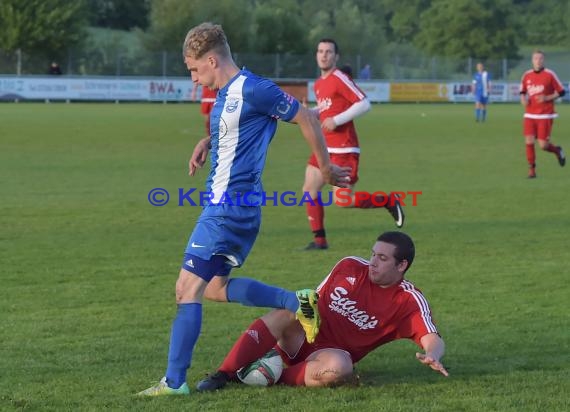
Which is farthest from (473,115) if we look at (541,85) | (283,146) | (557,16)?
(557,16)

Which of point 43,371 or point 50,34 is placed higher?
point 50,34

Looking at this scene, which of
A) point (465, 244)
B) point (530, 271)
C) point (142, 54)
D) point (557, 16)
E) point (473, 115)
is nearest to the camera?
point (530, 271)

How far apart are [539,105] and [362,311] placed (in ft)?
45.0

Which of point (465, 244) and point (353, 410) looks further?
point (465, 244)

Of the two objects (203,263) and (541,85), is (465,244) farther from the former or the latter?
(541,85)

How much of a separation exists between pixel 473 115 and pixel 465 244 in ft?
105

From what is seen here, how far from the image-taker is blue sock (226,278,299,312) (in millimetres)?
5617

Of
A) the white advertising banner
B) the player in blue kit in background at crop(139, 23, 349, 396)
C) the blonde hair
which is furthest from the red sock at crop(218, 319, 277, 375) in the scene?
the white advertising banner

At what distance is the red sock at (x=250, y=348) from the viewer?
5641 mm

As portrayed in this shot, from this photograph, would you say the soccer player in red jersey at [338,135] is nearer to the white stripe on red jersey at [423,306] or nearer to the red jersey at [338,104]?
the red jersey at [338,104]

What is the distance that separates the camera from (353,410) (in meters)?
5.16

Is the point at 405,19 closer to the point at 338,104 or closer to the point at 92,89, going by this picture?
the point at 92,89

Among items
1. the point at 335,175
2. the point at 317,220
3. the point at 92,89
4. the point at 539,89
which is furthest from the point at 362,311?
the point at 92,89

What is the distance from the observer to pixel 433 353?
Answer: 524 centimetres
